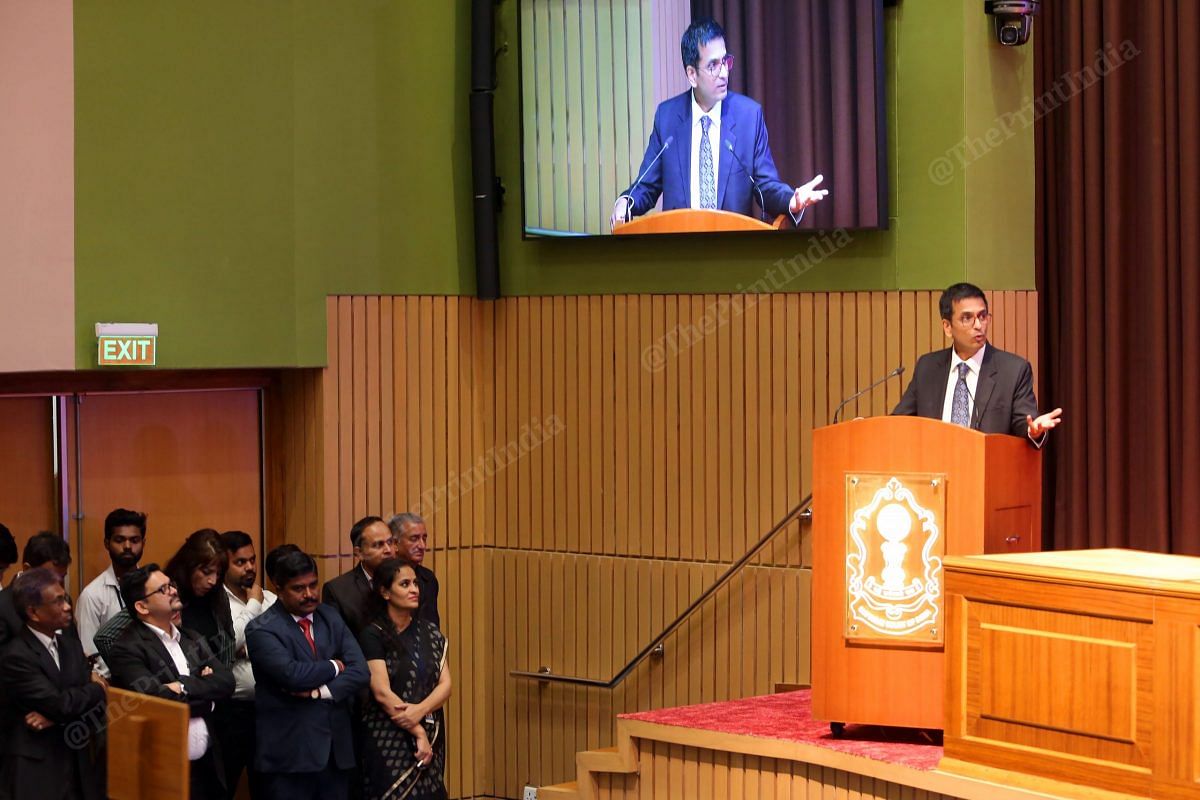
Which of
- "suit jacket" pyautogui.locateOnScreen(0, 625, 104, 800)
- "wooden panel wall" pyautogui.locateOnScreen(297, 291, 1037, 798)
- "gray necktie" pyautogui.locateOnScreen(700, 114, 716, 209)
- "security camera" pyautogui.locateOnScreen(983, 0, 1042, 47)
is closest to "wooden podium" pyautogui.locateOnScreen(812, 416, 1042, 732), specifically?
"wooden panel wall" pyautogui.locateOnScreen(297, 291, 1037, 798)

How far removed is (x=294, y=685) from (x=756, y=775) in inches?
65.0

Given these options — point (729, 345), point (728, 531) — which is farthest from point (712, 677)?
point (729, 345)

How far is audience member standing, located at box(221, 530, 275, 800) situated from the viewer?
19.6 feet

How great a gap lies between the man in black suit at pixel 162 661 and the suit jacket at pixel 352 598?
2.22ft

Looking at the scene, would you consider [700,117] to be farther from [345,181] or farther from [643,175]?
[345,181]

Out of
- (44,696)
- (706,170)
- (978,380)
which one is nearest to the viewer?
(44,696)

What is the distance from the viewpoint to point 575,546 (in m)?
7.66

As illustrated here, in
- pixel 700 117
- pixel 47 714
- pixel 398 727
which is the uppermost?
pixel 700 117

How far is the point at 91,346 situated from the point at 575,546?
98.0 inches

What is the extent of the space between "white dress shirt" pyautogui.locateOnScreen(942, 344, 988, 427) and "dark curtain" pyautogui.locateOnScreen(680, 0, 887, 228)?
61.6 inches

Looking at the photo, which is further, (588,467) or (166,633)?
(588,467)

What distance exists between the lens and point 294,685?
5.41 meters

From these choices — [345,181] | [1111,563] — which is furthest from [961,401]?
[345,181]

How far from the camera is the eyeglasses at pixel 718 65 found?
695cm
